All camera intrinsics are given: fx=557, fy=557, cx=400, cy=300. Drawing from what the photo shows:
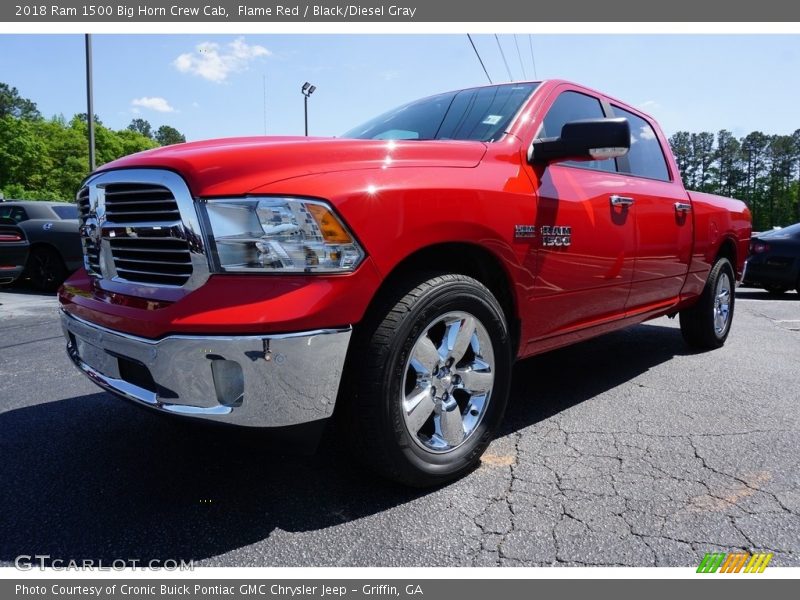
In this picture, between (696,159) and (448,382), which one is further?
(696,159)

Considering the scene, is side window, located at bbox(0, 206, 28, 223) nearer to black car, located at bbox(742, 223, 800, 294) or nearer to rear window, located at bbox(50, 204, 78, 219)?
rear window, located at bbox(50, 204, 78, 219)

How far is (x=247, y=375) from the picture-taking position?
68.7 inches

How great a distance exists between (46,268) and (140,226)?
828 cm

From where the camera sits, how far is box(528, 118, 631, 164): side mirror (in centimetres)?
247

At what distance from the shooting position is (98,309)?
6.98 ft

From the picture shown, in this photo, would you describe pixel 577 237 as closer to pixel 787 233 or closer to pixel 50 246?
pixel 50 246

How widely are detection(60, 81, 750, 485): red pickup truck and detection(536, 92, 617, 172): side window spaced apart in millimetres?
28

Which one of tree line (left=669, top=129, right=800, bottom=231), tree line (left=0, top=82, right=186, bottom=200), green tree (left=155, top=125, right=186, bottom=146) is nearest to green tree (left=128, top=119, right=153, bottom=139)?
green tree (left=155, top=125, right=186, bottom=146)

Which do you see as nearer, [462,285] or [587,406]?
[462,285]

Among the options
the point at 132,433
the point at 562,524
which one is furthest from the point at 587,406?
the point at 132,433

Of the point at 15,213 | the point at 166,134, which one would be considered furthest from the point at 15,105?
the point at 15,213

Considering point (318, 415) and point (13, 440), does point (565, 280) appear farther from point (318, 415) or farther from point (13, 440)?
point (13, 440)

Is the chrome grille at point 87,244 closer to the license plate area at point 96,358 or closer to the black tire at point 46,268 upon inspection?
the license plate area at point 96,358
